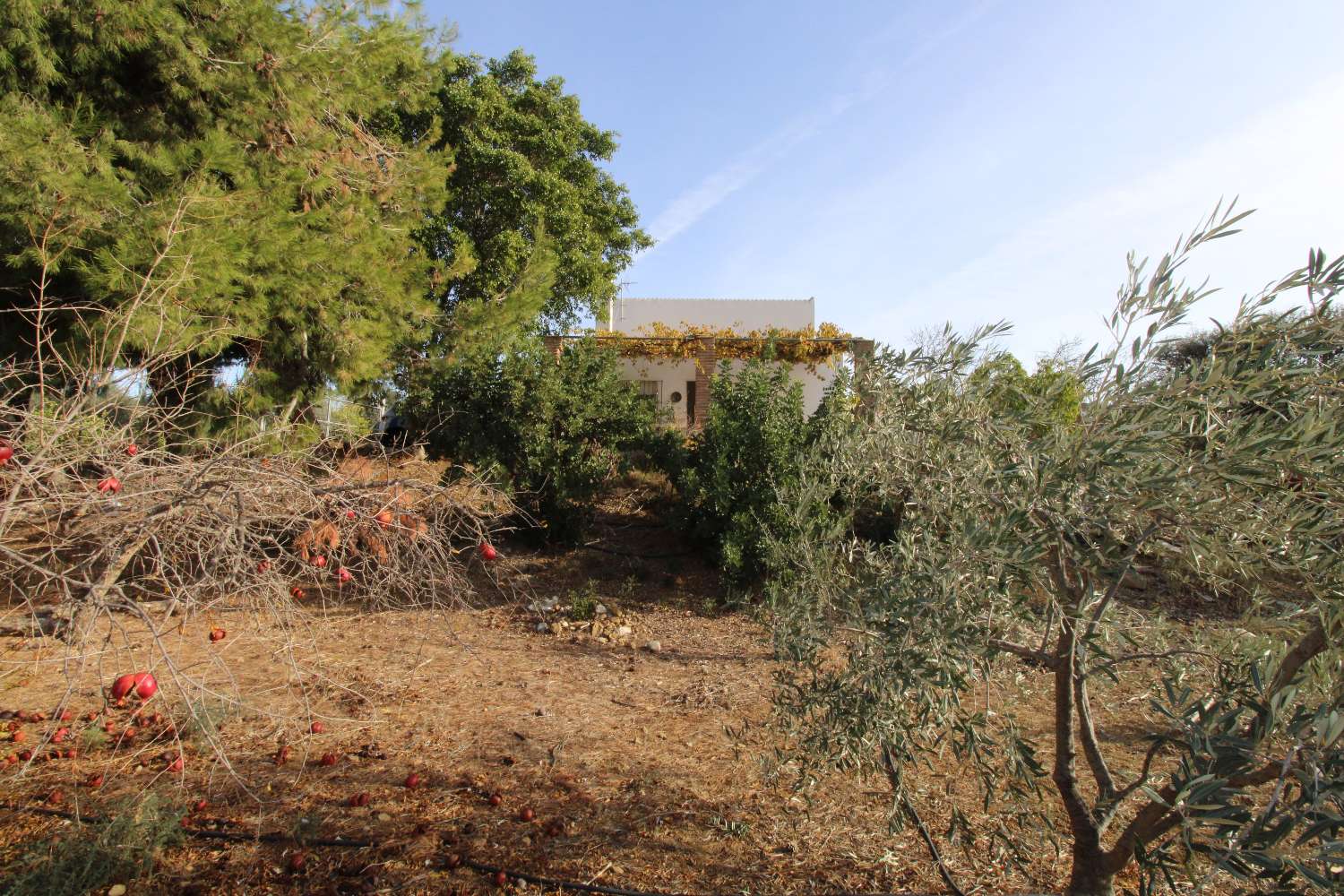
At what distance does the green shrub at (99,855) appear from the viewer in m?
2.46

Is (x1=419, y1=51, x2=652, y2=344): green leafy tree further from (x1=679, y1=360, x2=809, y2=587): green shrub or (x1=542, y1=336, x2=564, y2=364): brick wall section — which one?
(x1=679, y1=360, x2=809, y2=587): green shrub

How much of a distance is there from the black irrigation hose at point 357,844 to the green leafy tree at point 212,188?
77.2 inches

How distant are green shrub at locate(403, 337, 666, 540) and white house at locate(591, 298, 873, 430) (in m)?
0.71

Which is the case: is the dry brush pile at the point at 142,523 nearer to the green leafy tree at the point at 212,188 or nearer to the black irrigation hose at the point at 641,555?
the green leafy tree at the point at 212,188

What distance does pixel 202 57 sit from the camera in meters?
5.37

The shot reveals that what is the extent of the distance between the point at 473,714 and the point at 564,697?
65 centimetres

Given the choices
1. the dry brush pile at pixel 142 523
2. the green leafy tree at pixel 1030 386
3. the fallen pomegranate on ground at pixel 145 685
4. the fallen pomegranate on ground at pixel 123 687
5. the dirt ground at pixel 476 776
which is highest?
the green leafy tree at pixel 1030 386

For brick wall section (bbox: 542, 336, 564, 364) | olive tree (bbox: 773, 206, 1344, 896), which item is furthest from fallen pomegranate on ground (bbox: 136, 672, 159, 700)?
brick wall section (bbox: 542, 336, 564, 364)

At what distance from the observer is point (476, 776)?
12.2ft

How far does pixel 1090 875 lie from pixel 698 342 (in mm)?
9392

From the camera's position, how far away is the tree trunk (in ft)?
7.70

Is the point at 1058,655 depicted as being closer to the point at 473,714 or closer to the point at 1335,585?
the point at 1335,585

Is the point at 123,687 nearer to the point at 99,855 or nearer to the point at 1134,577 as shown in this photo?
the point at 99,855

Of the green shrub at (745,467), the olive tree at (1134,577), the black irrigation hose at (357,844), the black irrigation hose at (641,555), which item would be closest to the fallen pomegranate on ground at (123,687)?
the black irrigation hose at (357,844)
